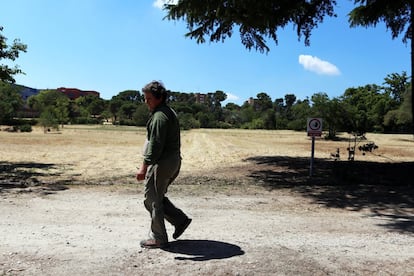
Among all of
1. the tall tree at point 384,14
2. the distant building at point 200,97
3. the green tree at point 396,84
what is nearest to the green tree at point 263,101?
the distant building at point 200,97

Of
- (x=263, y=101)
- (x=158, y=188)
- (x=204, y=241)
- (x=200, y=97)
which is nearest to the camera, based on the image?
(x=158, y=188)

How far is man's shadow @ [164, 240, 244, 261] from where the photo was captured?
464 centimetres

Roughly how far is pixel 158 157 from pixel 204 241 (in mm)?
1342

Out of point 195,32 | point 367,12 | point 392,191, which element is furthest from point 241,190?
point 367,12

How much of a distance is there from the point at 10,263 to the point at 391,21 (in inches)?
597

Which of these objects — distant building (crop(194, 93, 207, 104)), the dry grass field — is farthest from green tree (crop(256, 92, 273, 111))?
the dry grass field

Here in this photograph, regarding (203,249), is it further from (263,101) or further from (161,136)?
(263,101)

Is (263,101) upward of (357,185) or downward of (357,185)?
upward

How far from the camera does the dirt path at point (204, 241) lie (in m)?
4.33

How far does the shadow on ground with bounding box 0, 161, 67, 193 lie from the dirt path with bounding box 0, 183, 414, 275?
1.88 meters

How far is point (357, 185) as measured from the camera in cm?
1120

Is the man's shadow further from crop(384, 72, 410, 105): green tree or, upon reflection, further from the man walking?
crop(384, 72, 410, 105): green tree

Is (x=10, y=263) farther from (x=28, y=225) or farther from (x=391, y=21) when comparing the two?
(x=391, y=21)

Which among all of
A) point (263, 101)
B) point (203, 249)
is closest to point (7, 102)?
point (203, 249)
